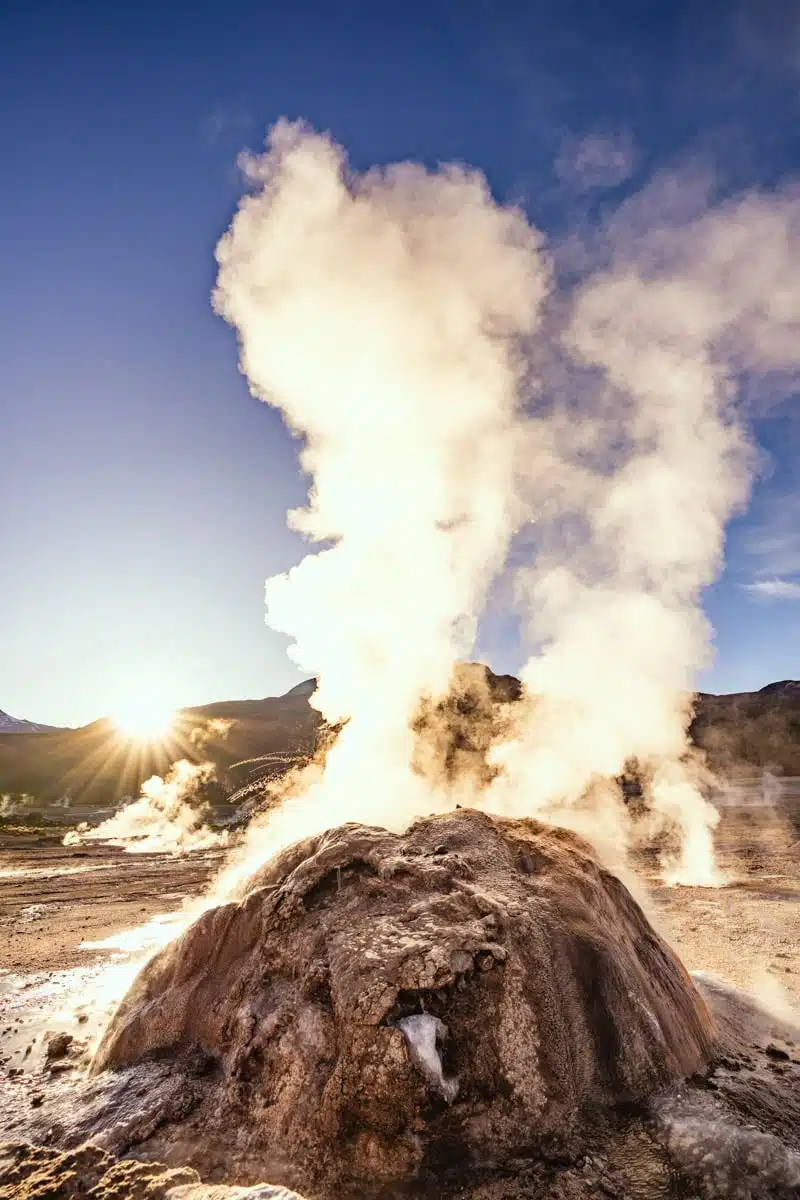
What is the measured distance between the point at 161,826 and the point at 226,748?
1285 inches

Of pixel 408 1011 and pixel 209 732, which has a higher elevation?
pixel 209 732

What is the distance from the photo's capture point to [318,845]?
252 inches

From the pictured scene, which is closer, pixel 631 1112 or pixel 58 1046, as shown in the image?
pixel 631 1112

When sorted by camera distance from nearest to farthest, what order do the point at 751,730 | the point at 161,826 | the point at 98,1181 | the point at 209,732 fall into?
the point at 98,1181, the point at 161,826, the point at 751,730, the point at 209,732

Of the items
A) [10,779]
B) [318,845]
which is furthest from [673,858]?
[10,779]

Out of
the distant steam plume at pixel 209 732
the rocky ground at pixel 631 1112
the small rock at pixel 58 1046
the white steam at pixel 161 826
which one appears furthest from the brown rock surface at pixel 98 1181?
the distant steam plume at pixel 209 732

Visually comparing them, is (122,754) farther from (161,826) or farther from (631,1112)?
(631,1112)

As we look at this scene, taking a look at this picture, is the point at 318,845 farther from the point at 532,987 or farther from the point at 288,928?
Answer: the point at 532,987

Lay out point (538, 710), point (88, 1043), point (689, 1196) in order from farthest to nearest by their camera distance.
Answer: point (538, 710), point (88, 1043), point (689, 1196)

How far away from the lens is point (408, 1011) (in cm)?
447

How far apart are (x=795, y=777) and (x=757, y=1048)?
167 ft

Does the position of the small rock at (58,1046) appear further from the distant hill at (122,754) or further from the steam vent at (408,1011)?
the distant hill at (122,754)

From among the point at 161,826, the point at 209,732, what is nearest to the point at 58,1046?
the point at 161,826

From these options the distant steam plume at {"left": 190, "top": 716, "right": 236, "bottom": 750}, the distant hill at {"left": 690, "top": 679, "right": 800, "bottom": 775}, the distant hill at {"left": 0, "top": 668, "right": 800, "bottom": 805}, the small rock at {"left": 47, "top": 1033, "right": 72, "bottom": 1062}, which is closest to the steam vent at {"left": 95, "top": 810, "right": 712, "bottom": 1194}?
the small rock at {"left": 47, "top": 1033, "right": 72, "bottom": 1062}
